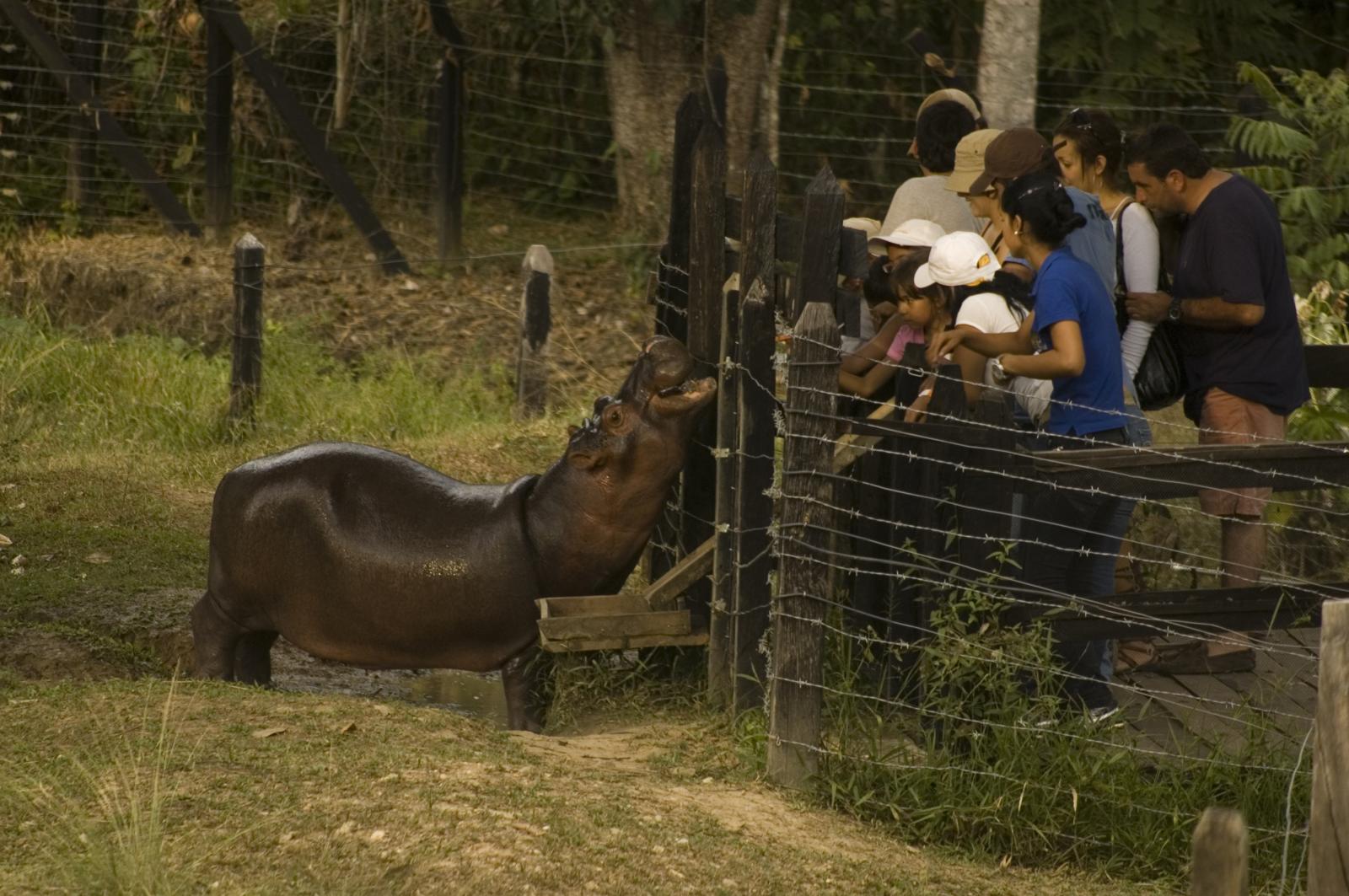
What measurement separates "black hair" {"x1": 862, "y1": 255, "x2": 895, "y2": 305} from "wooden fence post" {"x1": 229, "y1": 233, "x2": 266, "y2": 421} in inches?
180

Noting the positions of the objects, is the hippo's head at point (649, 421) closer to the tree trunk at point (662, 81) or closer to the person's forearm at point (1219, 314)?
the person's forearm at point (1219, 314)

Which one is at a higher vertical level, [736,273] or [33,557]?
[736,273]

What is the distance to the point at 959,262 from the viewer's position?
5746 mm

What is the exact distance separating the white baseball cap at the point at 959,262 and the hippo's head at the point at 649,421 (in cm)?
79

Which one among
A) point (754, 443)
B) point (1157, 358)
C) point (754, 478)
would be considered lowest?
point (754, 478)

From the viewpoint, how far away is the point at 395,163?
13.9 m

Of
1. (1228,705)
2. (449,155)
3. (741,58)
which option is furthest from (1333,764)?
(449,155)

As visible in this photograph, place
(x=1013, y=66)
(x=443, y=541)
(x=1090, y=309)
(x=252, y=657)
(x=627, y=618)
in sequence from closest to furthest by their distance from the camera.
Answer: (x=1090, y=309)
(x=627, y=618)
(x=443, y=541)
(x=252, y=657)
(x=1013, y=66)

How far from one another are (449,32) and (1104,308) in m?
8.06

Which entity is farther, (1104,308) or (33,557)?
(33,557)

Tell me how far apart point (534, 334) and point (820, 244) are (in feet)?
17.2

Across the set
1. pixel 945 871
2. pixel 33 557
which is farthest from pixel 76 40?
pixel 945 871

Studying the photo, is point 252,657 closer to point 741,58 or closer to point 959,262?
point 959,262

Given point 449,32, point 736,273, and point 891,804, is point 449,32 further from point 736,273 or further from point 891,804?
point 891,804
